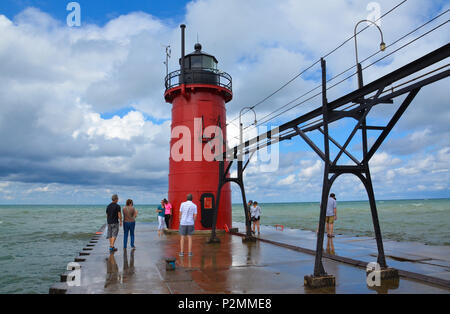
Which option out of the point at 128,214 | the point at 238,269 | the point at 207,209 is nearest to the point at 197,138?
the point at 207,209

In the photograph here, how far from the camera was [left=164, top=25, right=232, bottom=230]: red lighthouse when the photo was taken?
16.7m

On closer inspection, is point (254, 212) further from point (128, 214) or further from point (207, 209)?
point (128, 214)

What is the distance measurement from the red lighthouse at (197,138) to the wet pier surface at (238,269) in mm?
4824

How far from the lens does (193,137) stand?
55.8 ft

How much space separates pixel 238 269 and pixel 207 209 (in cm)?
879

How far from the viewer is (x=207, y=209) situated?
1653cm

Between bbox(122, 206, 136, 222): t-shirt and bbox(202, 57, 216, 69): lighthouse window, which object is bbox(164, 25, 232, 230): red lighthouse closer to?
bbox(202, 57, 216, 69): lighthouse window

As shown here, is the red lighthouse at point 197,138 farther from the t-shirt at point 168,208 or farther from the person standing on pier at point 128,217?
the person standing on pier at point 128,217

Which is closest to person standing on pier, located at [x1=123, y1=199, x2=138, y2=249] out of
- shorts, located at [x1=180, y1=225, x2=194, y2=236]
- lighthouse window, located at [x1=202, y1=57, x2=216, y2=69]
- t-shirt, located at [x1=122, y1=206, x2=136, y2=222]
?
t-shirt, located at [x1=122, y1=206, x2=136, y2=222]

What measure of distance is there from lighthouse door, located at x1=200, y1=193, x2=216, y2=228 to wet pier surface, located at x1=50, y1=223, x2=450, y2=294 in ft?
14.1

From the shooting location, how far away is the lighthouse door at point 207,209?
16484 millimetres
